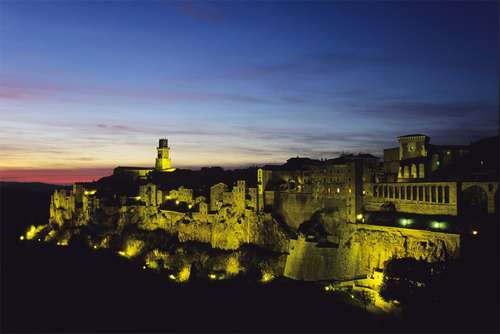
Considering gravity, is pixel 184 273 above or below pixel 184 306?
above

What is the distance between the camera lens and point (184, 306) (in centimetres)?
3559

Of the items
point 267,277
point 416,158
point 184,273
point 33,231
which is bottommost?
point 184,273

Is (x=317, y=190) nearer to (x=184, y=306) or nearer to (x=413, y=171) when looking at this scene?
(x=413, y=171)

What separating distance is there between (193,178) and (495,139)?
146ft

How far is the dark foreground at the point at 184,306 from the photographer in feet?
91.6

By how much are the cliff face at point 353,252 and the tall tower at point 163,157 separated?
52268 mm

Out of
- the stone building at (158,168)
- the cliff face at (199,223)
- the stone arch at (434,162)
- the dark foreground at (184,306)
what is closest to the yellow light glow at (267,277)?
the dark foreground at (184,306)

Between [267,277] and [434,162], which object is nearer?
[267,277]

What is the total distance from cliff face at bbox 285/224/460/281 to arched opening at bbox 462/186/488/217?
486cm

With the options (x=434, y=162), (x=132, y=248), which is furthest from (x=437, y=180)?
(x=132, y=248)

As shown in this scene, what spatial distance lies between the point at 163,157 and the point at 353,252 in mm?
57641

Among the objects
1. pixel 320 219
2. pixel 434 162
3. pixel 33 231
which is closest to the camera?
pixel 320 219

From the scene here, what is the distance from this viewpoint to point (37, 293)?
39.3 metres

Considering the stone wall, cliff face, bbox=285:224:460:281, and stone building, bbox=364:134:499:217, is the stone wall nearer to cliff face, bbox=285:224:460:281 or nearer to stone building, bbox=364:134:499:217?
stone building, bbox=364:134:499:217
